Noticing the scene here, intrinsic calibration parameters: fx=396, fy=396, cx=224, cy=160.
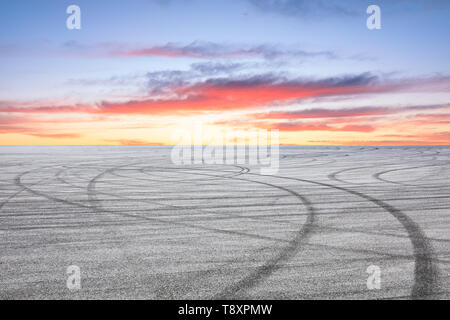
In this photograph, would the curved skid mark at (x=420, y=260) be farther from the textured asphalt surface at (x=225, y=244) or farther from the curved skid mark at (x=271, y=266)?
the curved skid mark at (x=271, y=266)

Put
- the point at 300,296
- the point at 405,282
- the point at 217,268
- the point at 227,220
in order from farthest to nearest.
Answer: the point at 227,220 < the point at 217,268 < the point at 405,282 < the point at 300,296

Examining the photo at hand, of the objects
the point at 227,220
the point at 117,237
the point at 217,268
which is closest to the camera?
the point at 217,268

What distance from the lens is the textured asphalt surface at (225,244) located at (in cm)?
506

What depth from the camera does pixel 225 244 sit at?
7.14 m

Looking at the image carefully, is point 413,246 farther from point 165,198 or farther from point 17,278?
point 165,198

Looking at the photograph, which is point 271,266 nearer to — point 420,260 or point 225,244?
point 225,244

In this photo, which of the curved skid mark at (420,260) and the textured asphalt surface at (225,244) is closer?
the curved skid mark at (420,260)

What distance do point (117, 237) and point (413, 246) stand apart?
5.43 m

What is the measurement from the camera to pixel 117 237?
7680 mm

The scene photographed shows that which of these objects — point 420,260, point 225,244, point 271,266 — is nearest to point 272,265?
point 271,266

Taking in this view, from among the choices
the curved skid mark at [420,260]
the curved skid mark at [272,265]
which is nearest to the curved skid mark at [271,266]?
the curved skid mark at [272,265]

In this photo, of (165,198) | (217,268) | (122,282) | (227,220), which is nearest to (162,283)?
(122,282)

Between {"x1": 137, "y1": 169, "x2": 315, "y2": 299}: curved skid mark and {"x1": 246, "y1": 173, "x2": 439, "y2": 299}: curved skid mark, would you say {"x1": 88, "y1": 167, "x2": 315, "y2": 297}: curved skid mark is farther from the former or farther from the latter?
{"x1": 246, "y1": 173, "x2": 439, "y2": 299}: curved skid mark
